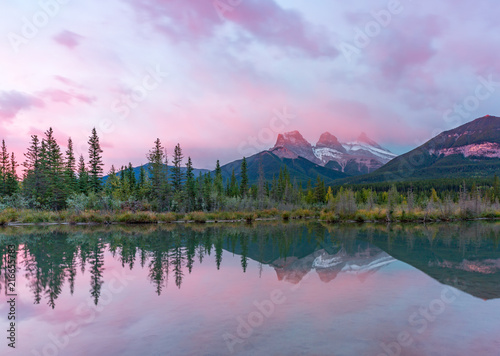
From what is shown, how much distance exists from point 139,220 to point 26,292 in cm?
3340

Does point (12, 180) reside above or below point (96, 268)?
above

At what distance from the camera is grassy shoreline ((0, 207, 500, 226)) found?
42250mm

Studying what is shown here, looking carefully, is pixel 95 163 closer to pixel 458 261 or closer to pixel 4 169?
pixel 4 169

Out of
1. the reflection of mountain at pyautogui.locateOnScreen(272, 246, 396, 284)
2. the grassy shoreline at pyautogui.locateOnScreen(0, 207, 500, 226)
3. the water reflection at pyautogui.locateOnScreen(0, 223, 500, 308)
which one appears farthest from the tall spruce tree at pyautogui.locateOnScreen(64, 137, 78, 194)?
the reflection of mountain at pyautogui.locateOnScreen(272, 246, 396, 284)

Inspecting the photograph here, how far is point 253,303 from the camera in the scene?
10258mm

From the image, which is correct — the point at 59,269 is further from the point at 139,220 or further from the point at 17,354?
the point at 139,220

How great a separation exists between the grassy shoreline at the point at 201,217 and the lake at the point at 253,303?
24518 millimetres

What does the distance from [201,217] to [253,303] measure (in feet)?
129

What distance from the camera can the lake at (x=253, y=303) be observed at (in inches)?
279

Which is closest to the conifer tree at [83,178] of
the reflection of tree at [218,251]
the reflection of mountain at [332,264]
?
the reflection of tree at [218,251]

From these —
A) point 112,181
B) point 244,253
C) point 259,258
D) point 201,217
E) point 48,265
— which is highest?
point 112,181

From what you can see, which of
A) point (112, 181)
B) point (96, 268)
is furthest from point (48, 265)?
point (112, 181)

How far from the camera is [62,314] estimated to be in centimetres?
930

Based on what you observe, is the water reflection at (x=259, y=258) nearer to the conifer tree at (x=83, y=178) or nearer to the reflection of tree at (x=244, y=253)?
the reflection of tree at (x=244, y=253)
